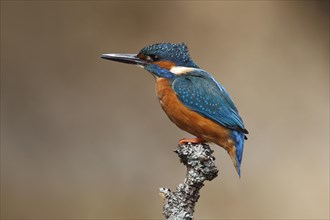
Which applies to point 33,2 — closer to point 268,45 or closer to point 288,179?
point 268,45

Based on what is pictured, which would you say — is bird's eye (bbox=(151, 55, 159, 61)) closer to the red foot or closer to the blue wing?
the blue wing

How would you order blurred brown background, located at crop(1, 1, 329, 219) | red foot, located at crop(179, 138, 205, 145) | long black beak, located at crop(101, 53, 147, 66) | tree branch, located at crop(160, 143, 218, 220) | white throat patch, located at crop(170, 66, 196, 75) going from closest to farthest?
tree branch, located at crop(160, 143, 218, 220) < red foot, located at crop(179, 138, 205, 145) < long black beak, located at crop(101, 53, 147, 66) < white throat patch, located at crop(170, 66, 196, 75) < blurred brown background, located at crop(1, 1, 329, 219)

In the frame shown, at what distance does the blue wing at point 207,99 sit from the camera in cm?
187

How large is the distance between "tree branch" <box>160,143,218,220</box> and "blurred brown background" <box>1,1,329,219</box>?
1.74 meters

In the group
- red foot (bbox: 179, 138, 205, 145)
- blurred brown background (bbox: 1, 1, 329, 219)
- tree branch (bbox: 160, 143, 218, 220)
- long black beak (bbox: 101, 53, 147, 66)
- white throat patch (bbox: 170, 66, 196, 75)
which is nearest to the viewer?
tree branch (bbox: 160, 143, 218, 220)

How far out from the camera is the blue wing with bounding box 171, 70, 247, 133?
1872mm

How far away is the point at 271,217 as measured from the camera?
11.4 ft

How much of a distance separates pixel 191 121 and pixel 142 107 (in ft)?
5.03

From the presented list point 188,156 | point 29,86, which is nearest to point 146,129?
point 29,86

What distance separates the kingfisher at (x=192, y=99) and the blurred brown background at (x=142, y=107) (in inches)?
55.8

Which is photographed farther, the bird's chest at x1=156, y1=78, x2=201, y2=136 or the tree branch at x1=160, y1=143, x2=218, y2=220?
the bird's chest at x1=156, y1=78, x2=201, y2=136

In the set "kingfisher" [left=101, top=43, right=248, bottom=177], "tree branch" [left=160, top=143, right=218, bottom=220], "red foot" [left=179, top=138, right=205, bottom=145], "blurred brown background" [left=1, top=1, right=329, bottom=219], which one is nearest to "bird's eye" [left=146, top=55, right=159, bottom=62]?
"kingfisher" [left=101, top=43, right=248, bottom=177]

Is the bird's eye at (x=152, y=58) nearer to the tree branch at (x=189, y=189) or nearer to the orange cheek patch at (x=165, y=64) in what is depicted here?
the orange cheek patch at (x=165, y=64)

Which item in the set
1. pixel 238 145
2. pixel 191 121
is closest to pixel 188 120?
pixel 191 121
